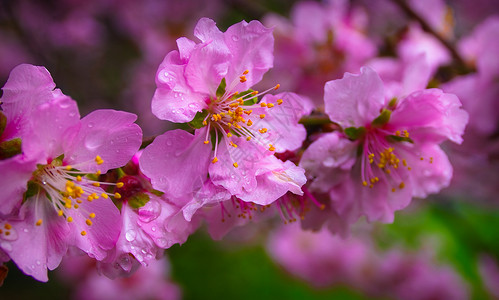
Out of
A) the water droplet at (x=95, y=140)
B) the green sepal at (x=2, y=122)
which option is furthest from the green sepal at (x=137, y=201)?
the green sepal at (x=2, y=122)

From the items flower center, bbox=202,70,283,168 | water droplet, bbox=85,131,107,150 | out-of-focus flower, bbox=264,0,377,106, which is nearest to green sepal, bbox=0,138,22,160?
water droplet, bbox=85,131,107,150

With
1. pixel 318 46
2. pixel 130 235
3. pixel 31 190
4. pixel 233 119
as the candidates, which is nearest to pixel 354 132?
pixel 233 119

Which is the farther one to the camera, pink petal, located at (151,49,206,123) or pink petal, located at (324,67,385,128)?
pink petal, located at (324,67,385,128)

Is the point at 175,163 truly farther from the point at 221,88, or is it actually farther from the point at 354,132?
the point at 354,132

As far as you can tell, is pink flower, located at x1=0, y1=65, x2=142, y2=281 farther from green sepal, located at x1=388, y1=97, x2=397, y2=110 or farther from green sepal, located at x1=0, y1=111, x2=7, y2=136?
green sepal, located at x1=388, y1=97, x2=397, y2=110

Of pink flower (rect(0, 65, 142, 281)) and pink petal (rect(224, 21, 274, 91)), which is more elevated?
pink petal (rect(224, 21, 274, 91))

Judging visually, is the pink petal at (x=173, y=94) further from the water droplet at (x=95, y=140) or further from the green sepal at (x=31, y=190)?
the green sepal at (x=31, y=190)

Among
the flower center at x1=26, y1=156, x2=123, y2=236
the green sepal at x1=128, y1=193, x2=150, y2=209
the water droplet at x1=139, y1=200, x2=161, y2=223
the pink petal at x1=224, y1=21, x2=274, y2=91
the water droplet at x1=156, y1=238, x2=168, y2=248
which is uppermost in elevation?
the pink petal at x1=224, y1=21, x2=274, y2=91
